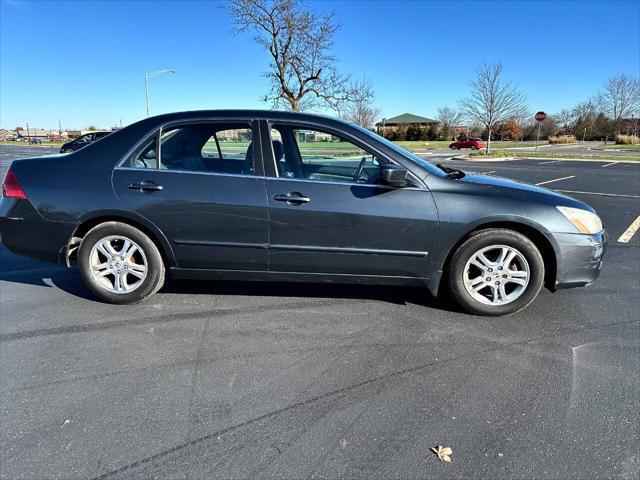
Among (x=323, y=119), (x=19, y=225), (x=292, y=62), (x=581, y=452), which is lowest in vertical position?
(x=581, y=452)

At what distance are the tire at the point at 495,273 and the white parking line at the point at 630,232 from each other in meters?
3.67

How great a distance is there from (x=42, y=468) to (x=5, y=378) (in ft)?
3.16

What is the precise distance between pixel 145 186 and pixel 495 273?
286 cm

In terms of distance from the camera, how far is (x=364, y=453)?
2035 millimetres

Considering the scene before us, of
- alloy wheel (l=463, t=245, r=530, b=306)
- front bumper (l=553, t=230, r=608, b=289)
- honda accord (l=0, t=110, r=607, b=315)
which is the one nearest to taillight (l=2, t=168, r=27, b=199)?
honda accord (l=0, t=110, r=607, b=315)

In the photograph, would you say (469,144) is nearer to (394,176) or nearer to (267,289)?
(267,289)

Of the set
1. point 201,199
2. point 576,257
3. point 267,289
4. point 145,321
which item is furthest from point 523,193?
point 145,321

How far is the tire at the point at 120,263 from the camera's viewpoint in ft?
11.6

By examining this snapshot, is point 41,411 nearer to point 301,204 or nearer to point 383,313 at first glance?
point 301,204

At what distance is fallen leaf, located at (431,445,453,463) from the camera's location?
200 cm

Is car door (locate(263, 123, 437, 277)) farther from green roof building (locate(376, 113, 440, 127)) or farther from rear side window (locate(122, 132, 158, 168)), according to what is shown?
green roof building (locate(376, 113, 440, 127))

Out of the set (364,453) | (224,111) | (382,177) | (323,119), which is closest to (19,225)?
(224,111)

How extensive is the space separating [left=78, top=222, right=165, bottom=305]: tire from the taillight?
66cm

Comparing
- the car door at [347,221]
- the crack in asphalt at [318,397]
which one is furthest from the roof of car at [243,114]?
the crack in asphalt at [318,397]
